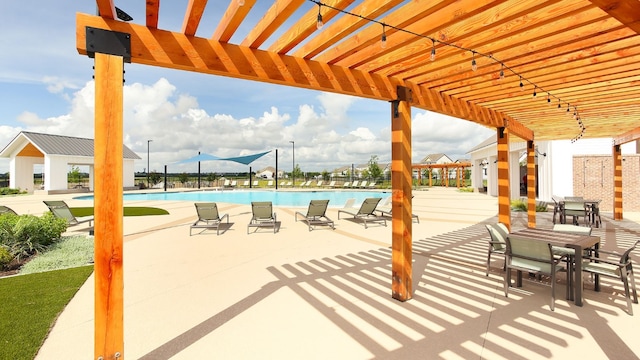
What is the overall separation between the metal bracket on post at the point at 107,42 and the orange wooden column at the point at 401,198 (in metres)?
2.88

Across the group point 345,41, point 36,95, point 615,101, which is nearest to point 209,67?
point 345,41

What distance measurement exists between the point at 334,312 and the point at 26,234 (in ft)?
20.2

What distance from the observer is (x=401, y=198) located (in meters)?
3.86

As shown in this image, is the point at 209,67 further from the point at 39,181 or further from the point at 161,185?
the point at 39,181

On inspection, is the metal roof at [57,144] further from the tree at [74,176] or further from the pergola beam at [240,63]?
the pergola beam at [240,63]

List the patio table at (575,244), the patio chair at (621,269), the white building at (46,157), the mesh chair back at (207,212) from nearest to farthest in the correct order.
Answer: the patio chair at (621,269) → the patio table at (575,244) → the mesh chair back at (207,212) → the white building at (46,157)

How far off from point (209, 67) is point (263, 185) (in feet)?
114

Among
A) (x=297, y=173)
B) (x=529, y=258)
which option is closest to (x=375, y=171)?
(x=297, y=173)

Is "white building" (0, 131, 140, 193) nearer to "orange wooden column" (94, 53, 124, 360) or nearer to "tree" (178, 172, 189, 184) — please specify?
"tree" (178, 172, 189, 184)

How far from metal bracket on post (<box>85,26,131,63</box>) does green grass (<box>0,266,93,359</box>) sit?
2543 millimetres

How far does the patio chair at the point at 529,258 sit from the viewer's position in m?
3.78

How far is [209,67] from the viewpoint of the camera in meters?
2.73

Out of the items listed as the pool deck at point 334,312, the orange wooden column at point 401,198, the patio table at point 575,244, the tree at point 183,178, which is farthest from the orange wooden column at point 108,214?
the tree at point 183,178

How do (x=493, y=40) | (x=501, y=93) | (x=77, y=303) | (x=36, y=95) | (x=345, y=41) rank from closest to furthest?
(x=493, y=40) → (x=345, y=41) → (x=77, y=303) → (x=501, y=93) → (x=36, y=95)
